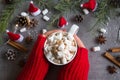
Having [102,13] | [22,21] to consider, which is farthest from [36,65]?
[102,13]

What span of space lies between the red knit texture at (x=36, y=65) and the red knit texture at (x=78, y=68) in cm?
6

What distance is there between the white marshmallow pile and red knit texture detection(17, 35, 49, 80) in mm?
20

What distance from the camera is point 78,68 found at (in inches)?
40.8

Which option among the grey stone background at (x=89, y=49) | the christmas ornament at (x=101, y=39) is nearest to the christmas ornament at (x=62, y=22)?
the grey stone background at (x=89, y=49)

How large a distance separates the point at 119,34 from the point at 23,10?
1.20ft

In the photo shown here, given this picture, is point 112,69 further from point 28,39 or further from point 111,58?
point 28,39

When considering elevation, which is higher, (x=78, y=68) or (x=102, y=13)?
(x=102, y=13)

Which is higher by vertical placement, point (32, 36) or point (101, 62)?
point (32, 36)

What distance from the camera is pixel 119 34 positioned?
1141 millimetres

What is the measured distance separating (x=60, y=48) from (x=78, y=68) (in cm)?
9

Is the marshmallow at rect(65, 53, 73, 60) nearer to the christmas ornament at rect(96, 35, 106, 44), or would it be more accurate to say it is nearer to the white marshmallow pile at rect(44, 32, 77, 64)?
the white marshmallow pile at rect(44, 32, 77, 64)

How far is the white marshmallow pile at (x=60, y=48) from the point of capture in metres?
1.04

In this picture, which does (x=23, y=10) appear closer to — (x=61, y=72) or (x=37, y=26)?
(x=37, y=26)

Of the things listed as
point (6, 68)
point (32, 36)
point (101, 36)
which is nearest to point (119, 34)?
point (101, 36)
